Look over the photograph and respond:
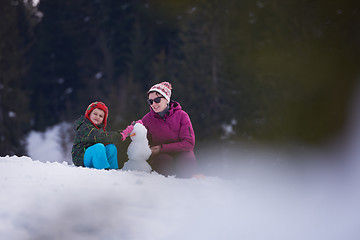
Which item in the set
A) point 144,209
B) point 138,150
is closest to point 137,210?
point 144,209

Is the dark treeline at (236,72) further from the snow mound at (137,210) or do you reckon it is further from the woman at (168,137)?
the snow mound at (137,210)

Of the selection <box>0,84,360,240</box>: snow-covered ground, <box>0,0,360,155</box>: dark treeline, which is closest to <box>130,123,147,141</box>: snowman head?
<box>0,84,360,240</box>: snow-covered ground

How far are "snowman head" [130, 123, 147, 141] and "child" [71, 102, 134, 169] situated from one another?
47 millimetres

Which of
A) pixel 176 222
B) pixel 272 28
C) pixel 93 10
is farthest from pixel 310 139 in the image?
pixel 93 10

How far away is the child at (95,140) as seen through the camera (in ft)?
15.8

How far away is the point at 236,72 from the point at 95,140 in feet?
56.8

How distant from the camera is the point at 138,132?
195 inches

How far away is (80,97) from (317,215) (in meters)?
25.1

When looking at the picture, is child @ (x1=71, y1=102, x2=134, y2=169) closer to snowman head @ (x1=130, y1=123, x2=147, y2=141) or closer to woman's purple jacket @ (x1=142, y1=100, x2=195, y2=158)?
snowman head @ (x1=130, y1=123, x2=147, y2=141)

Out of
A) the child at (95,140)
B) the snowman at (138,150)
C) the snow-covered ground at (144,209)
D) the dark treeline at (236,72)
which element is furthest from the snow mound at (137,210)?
the dark treeline at (236,72)

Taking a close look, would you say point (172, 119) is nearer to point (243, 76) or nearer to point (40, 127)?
point (243, 76)

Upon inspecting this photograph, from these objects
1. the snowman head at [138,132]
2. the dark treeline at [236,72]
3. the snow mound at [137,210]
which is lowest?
the snow mound at [137,210]

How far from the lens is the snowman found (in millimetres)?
4930

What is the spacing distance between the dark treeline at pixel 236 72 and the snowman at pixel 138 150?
14.8 m
